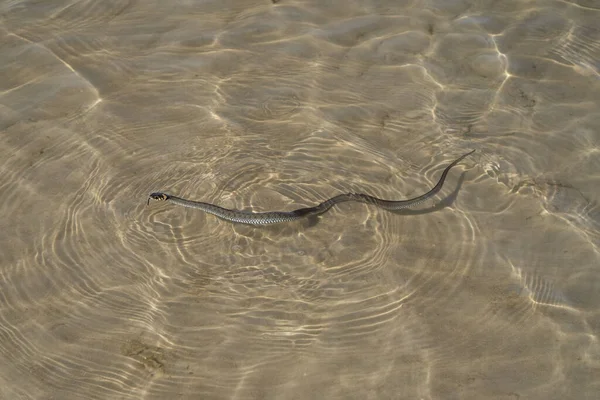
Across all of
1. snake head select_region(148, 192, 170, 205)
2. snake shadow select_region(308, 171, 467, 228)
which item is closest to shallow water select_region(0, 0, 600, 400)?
snake shadow select_region(308, 171, 467, 228)

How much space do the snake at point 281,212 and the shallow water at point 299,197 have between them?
0.25 feet

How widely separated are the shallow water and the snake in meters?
0.08

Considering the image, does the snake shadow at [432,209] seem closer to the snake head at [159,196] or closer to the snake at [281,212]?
the snake at [281,212]

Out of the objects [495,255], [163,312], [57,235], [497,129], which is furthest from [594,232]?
[57,235]

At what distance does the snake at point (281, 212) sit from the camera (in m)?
4.52

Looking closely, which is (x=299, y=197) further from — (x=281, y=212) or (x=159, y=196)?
(x=159, y=196)

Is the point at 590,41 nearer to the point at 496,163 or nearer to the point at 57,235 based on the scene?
the point at 496,163

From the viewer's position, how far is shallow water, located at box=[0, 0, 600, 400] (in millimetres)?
3771

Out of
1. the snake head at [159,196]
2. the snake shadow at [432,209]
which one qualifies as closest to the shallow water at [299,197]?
the snake shadow at [432,209]

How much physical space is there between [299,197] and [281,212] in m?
0.27

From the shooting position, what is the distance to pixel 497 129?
534 cm

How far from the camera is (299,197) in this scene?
187 inches

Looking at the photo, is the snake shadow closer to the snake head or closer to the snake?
the snake

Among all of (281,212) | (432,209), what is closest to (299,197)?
(281,212)
